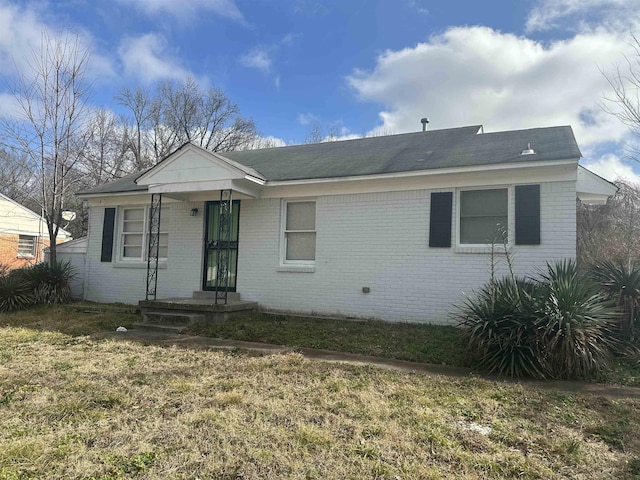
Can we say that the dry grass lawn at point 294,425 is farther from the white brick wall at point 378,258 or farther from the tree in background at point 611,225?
the tree in background at point 611,225

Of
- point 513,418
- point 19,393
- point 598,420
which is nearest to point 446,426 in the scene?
point 513,418

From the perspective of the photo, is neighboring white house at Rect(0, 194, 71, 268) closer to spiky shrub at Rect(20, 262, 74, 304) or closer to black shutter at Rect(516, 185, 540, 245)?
spiky shrub at Rect(20, 262, 74, 304)

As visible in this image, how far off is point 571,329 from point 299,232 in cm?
627

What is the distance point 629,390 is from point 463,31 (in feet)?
37.3

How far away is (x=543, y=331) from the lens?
549cm

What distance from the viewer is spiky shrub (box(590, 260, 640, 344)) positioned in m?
6.48

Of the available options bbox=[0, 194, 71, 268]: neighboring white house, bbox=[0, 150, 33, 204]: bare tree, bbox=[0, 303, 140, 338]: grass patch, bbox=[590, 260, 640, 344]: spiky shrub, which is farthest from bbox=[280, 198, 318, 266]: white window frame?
bbox=[0, 150, 33, 204]: bare tree

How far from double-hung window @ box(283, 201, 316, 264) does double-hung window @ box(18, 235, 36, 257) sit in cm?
2009

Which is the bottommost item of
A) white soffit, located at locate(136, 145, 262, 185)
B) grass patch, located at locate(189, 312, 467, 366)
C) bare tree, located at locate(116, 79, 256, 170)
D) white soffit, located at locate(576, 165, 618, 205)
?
grass patch, located at locate(189, 312, 467, 366)

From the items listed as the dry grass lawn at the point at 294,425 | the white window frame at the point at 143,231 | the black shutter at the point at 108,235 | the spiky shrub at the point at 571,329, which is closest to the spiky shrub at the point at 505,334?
the spiky shrub at the point at 571,329

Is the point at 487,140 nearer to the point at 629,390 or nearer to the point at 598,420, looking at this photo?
the point at 629,390

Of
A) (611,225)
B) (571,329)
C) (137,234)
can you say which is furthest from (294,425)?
(611,225)

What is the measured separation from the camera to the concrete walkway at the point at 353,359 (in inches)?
194

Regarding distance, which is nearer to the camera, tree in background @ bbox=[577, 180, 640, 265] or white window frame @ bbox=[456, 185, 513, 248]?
white window frame @ bbox=[456, 185, 513, 248]
